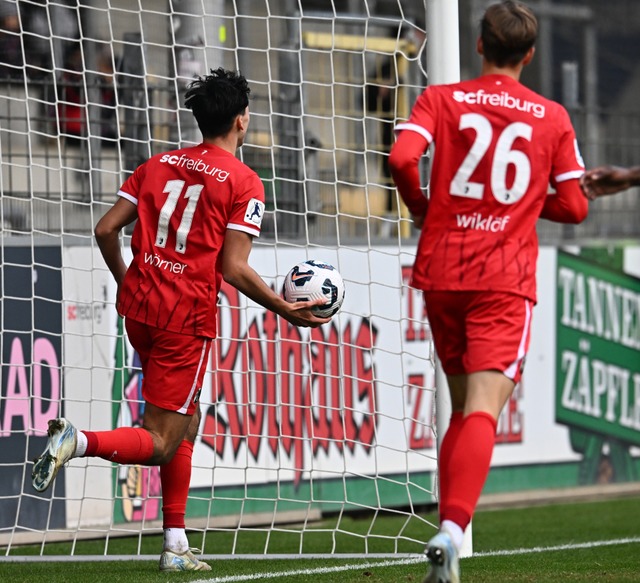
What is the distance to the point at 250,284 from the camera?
5.11 metres

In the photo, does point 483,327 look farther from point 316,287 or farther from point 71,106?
point 71,106

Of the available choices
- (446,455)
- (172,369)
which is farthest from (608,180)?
(172,369)

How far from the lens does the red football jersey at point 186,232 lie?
5.21m

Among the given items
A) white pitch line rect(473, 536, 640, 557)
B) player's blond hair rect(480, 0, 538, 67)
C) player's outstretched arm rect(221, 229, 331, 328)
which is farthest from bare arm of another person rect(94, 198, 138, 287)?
white pitch line rect(473, 536, 640, 557)

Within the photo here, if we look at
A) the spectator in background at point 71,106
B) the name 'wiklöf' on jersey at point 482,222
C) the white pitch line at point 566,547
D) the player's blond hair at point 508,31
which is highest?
the spectator in background at point 71,106

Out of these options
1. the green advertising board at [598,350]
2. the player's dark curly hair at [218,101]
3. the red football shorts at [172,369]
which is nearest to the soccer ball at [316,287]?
the red football shorts at [172,369]

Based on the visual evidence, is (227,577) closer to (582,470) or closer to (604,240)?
(582,470)

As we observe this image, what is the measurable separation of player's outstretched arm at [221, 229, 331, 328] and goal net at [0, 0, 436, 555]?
181 cm

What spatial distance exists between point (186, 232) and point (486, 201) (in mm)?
1450

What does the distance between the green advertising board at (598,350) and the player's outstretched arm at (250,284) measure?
5.64 meters

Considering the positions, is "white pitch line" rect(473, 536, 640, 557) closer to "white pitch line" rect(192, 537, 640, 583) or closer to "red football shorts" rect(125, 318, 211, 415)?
"white pitch line" rect(192, 537, 640, 583)

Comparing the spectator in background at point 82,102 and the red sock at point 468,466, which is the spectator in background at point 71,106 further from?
the red sock at point 468,466

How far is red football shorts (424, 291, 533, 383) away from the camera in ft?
13.7

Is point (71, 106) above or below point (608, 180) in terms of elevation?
above
